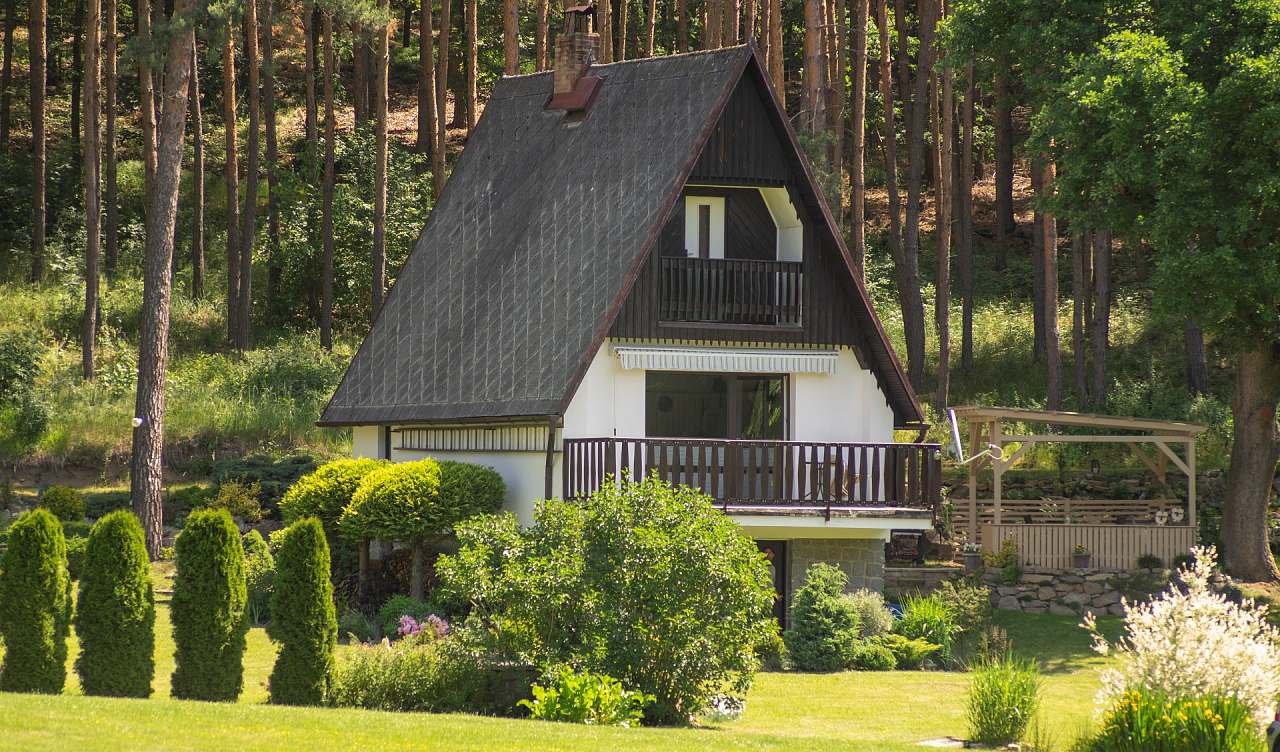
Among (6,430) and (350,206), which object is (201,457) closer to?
(6,430)

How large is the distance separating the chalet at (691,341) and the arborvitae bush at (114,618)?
285 inches

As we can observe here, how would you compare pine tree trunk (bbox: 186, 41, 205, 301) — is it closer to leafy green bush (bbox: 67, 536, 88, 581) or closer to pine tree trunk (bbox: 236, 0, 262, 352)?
pine tree trunk (bbox: 236, 0, 262, 352)

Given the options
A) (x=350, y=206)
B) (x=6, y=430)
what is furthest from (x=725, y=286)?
(x=350, y=206)

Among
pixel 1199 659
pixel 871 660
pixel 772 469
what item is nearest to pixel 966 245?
pixel 772 469

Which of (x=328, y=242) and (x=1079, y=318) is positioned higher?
(x=328, y=242)

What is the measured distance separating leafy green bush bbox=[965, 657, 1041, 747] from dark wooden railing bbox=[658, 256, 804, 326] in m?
9.23

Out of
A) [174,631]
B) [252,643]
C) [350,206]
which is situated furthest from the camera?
[350,206]

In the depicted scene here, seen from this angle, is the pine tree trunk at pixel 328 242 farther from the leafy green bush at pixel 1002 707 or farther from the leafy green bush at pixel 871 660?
the leafy green bush at pixel 1002 707

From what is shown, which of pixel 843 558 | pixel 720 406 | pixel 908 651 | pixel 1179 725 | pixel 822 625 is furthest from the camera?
pixel 720 406

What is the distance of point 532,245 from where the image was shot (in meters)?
26.3

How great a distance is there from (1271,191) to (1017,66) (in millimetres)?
7882

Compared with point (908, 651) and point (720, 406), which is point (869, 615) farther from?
point (720, 406)

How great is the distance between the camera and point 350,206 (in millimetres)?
46125

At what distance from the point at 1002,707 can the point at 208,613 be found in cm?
817
